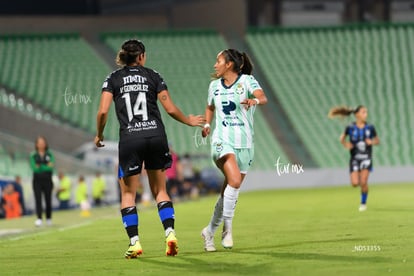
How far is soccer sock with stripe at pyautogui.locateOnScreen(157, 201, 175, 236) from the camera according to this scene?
1306 cm

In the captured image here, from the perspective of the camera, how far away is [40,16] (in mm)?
56438

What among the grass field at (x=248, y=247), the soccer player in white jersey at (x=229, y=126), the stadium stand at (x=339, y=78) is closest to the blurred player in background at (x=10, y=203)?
the grass field at (x=248, y=247)

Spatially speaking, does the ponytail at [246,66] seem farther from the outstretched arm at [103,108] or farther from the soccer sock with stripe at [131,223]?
the soccer sock with stripe at [131,223]

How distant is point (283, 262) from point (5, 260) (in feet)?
11.8

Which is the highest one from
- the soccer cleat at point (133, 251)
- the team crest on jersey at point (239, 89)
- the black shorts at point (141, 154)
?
the team crest on jersey at point (239, 89)

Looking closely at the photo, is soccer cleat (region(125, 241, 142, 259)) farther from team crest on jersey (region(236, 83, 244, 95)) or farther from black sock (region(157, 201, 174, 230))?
team crest on jersey (region(236, 83, 244, 95))

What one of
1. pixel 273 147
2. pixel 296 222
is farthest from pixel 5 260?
pixel 273 147

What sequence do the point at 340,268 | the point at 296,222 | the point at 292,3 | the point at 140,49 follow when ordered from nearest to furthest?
the point at 340,268, the point at 140,49, the point at 296,222, the point at 292,3

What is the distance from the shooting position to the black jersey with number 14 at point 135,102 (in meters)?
13.1

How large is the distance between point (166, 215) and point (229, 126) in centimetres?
136

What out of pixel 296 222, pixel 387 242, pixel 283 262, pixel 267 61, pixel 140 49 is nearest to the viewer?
pixel 283 262

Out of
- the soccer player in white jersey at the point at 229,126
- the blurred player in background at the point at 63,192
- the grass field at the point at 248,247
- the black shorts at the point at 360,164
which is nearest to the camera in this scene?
the grass field at the point at 248,247

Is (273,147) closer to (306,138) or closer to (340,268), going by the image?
(306,138)

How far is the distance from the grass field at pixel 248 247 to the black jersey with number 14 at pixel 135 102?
4.60 feet
